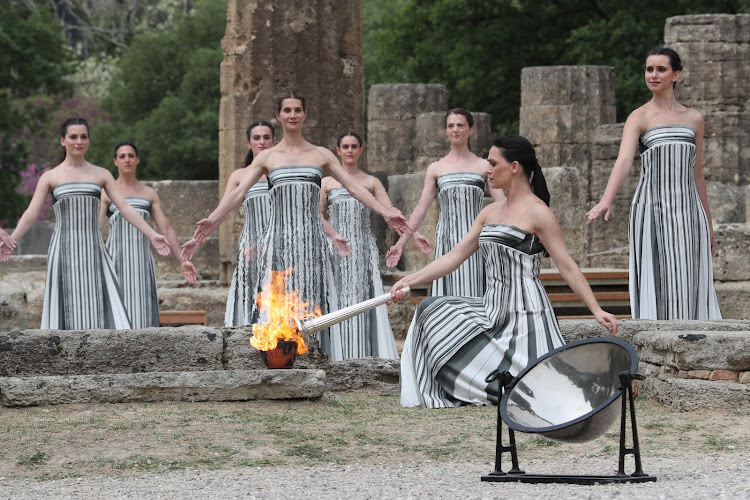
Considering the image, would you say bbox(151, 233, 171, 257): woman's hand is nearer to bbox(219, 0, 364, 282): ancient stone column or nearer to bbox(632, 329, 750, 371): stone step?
bbox(219, 0, 364, 282): ancient stone column

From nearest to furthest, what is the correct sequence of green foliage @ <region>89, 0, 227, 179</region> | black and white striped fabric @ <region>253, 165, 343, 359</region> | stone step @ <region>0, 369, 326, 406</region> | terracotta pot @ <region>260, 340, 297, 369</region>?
stone step @ <region>0, 369, 326, 406</region> < terracotta pot @ <region>260, 340, 297, 369</region> < black and white striped fabric @ <region>253, 165, 343, 359</region> < green foliage @ <region>89, 0, 227, 179</region>

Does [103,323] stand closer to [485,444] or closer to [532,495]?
[485,444]

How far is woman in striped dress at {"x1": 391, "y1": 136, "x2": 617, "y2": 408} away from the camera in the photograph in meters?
8.42

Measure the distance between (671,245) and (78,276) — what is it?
4.34m

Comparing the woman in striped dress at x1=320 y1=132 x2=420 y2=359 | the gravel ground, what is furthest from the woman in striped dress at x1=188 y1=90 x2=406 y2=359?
the gravel ground

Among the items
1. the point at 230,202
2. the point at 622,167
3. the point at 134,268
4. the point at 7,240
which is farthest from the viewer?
the point at 134,268

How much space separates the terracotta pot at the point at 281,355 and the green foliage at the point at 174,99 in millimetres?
25125

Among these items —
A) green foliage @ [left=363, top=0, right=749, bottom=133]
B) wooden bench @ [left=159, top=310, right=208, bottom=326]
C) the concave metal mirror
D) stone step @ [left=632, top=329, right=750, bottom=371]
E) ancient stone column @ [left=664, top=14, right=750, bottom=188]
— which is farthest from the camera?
green foliage @ [left=363, top=0, right=749, bottom=133]

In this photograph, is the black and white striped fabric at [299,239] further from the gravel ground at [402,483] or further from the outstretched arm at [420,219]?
the gravel ground at [402,483]

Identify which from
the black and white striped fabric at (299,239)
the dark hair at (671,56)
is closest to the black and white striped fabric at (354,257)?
the black and white striped fabric at (299,239)

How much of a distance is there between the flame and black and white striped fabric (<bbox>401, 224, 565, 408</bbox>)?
86 centimetres

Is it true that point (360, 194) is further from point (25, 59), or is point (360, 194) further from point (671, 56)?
point (25, 59)

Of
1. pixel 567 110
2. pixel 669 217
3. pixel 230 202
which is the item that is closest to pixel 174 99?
pixel 567 110

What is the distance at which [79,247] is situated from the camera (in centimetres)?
1177
